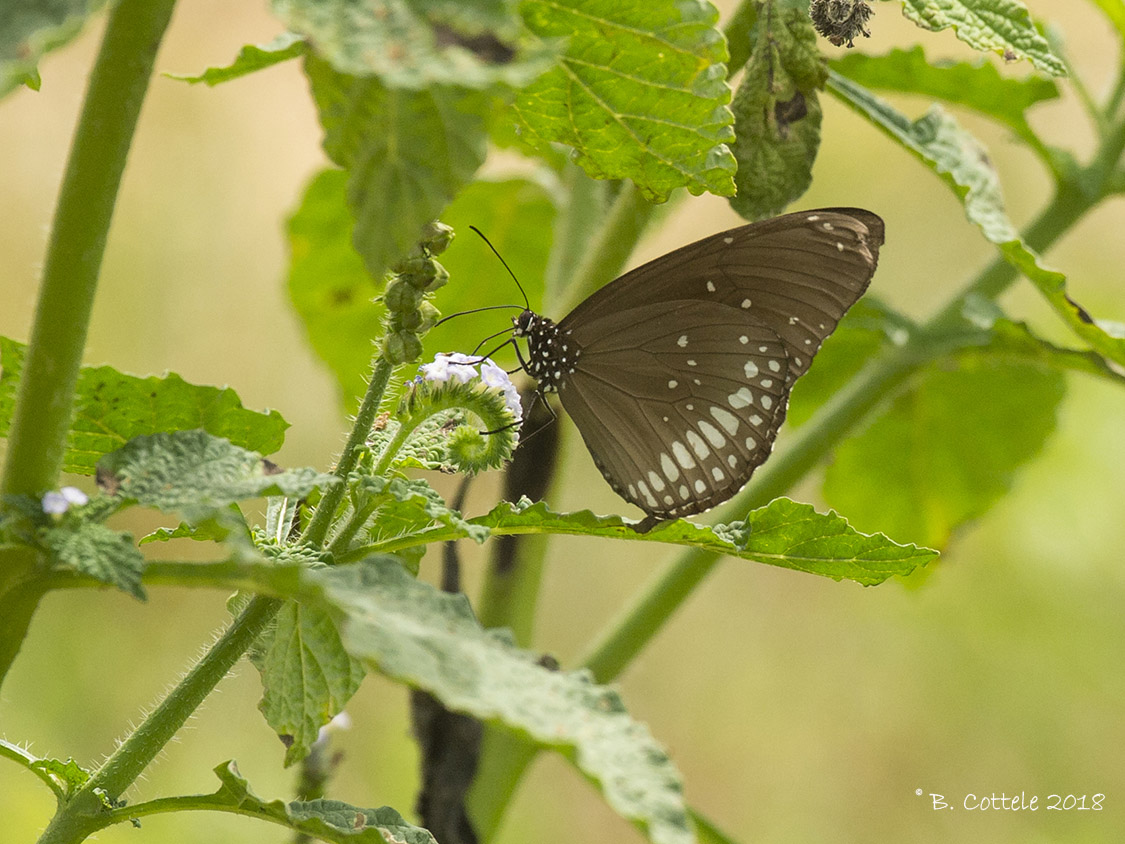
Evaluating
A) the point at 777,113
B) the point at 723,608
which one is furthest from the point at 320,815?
the point at 723,608

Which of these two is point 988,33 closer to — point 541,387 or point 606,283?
point 606,283

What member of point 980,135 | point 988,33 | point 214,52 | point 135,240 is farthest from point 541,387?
point 980,135

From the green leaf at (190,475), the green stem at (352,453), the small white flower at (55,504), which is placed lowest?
the small white flower at (55,504)

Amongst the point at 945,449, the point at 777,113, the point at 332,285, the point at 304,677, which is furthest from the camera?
the point at 332,285

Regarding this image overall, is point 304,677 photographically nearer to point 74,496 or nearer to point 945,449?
point 74,496

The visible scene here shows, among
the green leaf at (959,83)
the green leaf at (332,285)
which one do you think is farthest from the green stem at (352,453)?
the green leaf at (332,285)

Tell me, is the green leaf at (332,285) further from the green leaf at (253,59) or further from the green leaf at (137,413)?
the green leaf at (137,413)

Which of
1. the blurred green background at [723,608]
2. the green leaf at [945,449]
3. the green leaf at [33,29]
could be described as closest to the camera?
the green leaf at [33,29]
